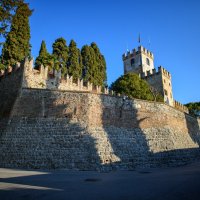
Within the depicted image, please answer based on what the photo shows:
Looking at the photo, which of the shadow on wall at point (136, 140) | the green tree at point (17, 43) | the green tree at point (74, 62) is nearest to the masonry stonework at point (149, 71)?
the green tree at point (74, 62)

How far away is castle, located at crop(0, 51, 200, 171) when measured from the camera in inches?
606

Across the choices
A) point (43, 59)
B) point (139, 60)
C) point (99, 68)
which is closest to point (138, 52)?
point (139, 60)

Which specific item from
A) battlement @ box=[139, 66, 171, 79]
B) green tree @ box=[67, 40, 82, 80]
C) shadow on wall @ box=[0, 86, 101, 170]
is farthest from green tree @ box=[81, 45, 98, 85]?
shadow on wall @ box=[0, 86, 101, 170]

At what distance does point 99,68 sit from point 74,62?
7461 millimetres

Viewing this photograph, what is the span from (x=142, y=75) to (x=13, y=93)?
3583 centimetres

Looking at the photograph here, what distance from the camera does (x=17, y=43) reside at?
2673cm

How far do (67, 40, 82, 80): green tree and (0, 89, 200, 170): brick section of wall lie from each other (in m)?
14.7

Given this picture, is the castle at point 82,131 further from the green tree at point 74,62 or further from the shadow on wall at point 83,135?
the green tree at point 74,62

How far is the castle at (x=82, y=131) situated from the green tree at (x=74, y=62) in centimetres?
1188

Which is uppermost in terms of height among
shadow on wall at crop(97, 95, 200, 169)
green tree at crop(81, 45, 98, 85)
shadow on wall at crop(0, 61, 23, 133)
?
green tree at crop(81, 45, 98, 85)

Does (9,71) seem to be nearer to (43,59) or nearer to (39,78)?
(39,78)

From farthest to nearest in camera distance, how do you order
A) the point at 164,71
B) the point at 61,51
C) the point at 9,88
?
the point at 164,71, the point at 61,51, the point at 9,88

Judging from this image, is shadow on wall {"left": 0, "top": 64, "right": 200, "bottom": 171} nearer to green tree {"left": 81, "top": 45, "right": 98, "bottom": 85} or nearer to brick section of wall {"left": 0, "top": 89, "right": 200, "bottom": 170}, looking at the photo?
brick section of wall {"left": 0, "top": 89, "right": 200, "bottom": 170}

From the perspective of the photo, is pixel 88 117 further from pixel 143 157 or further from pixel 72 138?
pixel 143 157
